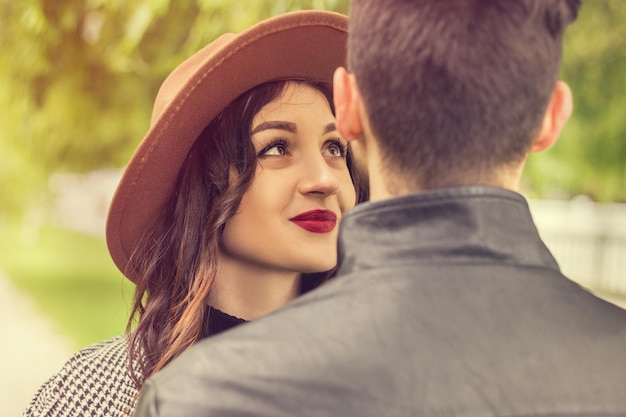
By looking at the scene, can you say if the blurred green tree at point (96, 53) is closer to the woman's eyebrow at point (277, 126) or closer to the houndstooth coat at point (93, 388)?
the woman's eyebrow at point (277, 126)

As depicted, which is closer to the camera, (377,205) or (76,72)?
(377,205)

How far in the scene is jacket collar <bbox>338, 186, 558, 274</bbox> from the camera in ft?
3.72

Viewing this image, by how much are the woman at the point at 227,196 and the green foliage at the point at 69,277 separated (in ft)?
8.96

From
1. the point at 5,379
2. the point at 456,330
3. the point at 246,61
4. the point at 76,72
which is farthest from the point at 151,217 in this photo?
the point at 5,379

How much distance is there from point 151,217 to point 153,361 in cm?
38

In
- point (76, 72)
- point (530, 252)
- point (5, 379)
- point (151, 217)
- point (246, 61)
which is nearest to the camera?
point (530, 252)

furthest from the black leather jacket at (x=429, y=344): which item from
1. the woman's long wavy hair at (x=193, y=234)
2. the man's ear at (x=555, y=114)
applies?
the woman's long wavy hair at (x=193, y=234)

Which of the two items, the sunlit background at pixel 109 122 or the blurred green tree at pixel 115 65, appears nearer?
the blurred green tree at pixel 115 65

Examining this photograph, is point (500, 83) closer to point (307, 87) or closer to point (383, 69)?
point (383, 69)

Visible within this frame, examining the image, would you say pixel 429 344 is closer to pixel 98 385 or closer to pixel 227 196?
pixel 227 196

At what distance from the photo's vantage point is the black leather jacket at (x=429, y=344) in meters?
1.04

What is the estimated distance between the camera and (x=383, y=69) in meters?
1.18

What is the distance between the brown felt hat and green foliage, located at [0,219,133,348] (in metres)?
2.74

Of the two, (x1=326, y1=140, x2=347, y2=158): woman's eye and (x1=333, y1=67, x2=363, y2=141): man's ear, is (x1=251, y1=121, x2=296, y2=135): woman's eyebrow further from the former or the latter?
(x1=333, y1=67, x2=363, y2=141): man's ear
